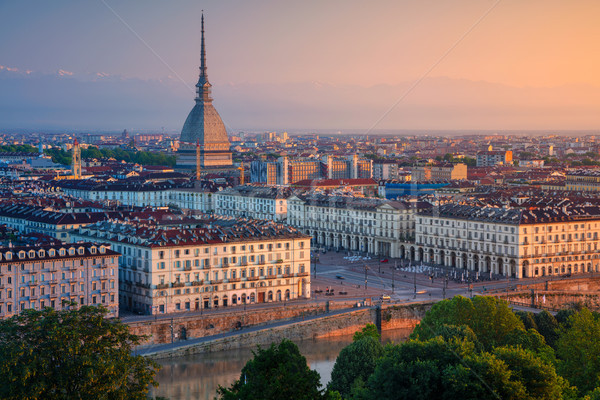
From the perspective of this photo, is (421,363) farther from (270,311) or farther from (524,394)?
(270,311)

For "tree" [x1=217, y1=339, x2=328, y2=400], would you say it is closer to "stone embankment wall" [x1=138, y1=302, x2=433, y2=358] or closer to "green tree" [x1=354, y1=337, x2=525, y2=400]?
"green tree" [x1=354, y1=337, x2=525, y2=400]

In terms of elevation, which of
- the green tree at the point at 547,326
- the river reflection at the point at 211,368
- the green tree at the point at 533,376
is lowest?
the river reflection at the point at 211,368

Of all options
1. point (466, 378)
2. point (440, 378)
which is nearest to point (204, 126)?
point (440, 378)

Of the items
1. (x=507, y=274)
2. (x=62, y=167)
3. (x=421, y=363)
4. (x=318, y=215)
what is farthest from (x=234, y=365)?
(x=62, y=167)

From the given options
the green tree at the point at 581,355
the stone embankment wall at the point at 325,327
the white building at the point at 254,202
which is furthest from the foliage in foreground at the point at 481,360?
the white building at the point at 254,202

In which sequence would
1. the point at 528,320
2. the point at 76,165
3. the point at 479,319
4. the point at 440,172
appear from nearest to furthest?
the point at 479,319 < the point at 528,320 < the point at 76,165 < the point at 440,172

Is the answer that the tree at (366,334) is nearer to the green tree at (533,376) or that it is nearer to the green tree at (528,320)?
the green tree at (528,320)

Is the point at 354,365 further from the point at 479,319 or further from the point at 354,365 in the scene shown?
the point at 479,319
